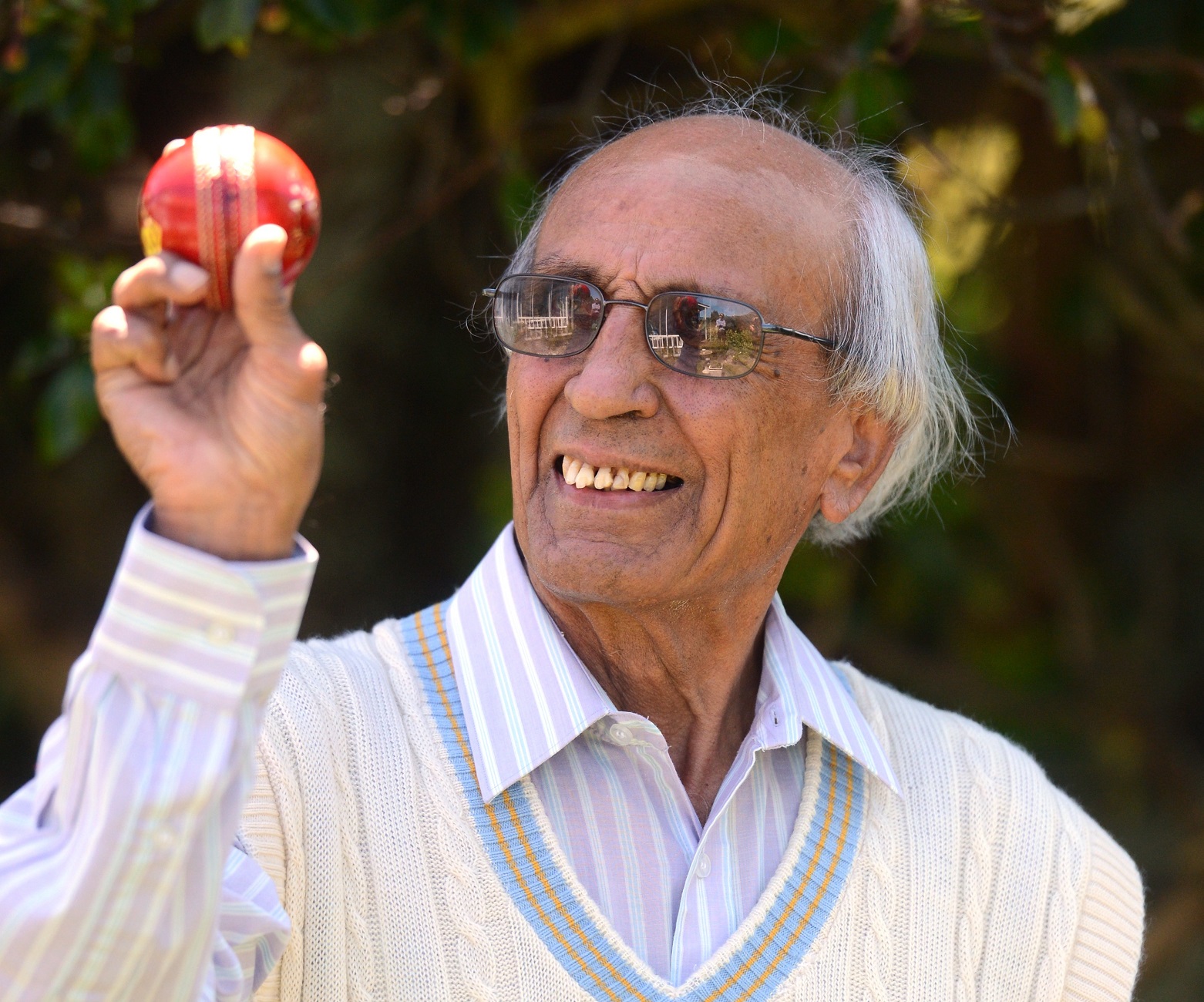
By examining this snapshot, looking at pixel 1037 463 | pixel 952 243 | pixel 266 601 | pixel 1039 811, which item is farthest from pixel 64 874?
pixel 1037 463

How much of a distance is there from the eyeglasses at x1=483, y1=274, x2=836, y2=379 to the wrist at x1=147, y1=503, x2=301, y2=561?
79cm

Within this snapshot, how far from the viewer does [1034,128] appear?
435 centimetres

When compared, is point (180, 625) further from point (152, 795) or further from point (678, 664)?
point (678, 664)

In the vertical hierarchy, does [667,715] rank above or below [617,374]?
below

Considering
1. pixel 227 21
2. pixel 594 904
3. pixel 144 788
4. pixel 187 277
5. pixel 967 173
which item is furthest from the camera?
pixel 967 173

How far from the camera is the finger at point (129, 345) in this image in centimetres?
120

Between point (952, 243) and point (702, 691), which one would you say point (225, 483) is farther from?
point (952, 243)

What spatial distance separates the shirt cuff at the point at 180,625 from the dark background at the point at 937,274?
175 centimetres

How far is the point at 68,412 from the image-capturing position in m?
2.78

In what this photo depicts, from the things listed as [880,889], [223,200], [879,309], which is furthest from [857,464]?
[223,200]

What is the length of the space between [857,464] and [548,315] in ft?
1.90

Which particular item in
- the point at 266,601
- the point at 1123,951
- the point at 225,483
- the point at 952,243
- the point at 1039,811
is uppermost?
the point at 952,243

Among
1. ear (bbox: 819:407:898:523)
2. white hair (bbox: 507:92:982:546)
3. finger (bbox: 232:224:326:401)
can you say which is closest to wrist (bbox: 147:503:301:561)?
finger (bbox: 232:224:326:401)

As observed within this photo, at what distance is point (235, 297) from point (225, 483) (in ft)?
0.54
